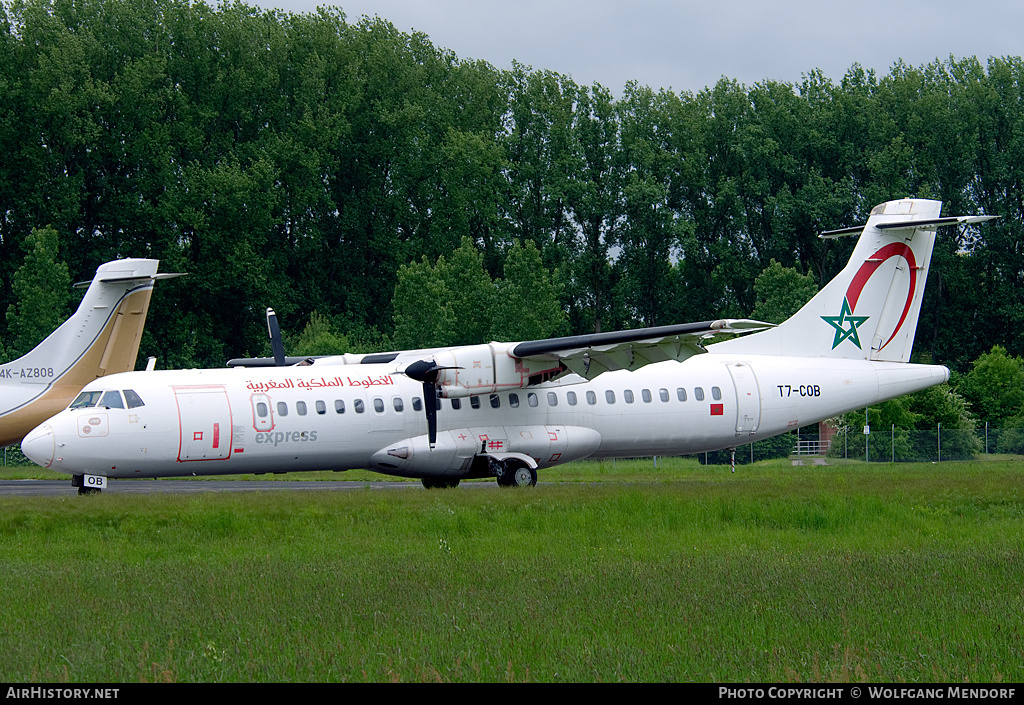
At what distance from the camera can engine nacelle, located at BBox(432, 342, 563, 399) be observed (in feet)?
75.3

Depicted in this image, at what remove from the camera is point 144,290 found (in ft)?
99.7

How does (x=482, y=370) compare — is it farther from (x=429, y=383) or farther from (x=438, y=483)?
(x=438, y=483)

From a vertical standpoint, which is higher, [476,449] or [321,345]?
[321,345]

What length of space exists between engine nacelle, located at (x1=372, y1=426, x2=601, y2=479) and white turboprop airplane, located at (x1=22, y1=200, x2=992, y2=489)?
29 millimetres

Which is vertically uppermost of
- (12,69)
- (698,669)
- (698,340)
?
(12,69)

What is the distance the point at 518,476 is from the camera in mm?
24062

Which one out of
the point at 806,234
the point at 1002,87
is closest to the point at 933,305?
the point at 806,234

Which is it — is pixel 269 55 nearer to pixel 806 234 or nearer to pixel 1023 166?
pixel 806 234

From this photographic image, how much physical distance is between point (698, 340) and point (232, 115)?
44736mm

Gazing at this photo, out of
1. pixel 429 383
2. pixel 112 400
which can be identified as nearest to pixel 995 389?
pixel 429 383

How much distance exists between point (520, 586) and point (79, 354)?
20856 millimetres

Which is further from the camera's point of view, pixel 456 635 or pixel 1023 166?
pixel 1023 166

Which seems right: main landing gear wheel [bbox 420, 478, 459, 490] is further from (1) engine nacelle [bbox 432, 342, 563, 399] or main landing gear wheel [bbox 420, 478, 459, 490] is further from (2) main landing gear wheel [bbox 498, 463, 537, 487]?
(1) engine nacelle [bbox 432, 342, 563, 399]

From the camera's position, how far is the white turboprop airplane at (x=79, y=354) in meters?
28.8
